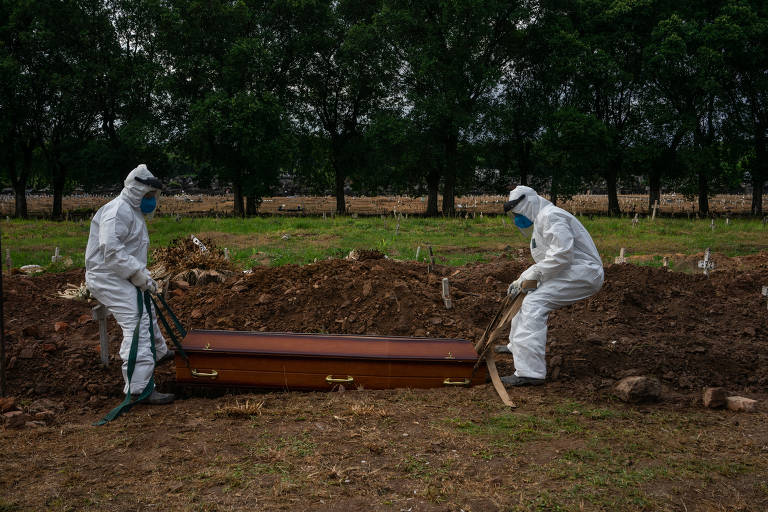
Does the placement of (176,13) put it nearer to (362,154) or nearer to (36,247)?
(362,154)

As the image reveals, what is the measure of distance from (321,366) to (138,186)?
240 centimetres

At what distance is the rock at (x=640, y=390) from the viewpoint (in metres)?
5.24

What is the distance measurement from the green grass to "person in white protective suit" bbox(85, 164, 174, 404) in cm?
678

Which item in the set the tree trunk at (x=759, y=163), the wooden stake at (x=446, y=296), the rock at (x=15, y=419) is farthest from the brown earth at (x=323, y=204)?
the rock at (x=15, y=419)

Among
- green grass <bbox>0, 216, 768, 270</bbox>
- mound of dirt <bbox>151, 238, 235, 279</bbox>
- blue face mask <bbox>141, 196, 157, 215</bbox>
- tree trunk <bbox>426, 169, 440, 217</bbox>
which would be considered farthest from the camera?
tree trunk <bbox>426, 169, 440, 217</bbox>

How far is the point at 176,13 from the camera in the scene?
88.0ft

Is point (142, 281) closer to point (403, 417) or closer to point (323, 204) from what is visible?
point (403, 417)

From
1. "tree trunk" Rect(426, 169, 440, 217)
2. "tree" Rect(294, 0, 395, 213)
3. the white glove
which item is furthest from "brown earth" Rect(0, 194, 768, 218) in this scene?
the white glove

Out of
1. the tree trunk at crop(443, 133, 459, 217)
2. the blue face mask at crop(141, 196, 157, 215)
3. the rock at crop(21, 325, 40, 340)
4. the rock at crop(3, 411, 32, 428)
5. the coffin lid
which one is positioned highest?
the tree trunk at crop(443, 133, 459, 217)

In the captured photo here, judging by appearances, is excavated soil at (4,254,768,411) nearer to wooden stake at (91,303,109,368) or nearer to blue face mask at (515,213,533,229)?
wooden stake at (91,303,109,368)

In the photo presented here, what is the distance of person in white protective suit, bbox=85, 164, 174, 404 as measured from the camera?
17.7 feet

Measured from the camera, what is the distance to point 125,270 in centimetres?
543

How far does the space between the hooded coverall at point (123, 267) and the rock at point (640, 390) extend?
4.25 meters

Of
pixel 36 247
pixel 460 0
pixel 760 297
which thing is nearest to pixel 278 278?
pixel 760 297
